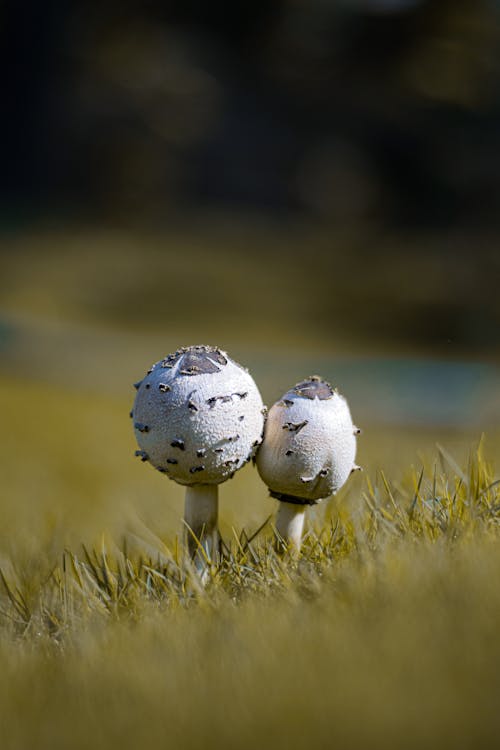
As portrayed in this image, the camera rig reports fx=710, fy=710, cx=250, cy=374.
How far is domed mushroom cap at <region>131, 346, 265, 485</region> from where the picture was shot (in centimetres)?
168

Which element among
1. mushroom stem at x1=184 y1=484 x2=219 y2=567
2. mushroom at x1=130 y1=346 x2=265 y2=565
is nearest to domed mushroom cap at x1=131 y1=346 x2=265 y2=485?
mushroom at x1=130 y1=346 x2=265 y2=565

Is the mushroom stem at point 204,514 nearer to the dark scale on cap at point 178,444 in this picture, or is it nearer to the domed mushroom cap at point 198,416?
the domed mushroom cap at point 198,416

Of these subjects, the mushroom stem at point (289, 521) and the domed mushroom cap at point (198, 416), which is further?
the mushroom stem at point (289, 521)

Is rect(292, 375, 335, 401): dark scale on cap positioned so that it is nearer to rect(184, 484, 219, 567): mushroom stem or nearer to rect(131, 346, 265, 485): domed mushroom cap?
rect(131, 346, 265, 485): domed mushroom cap

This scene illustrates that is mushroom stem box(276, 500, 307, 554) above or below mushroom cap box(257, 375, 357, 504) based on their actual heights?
below

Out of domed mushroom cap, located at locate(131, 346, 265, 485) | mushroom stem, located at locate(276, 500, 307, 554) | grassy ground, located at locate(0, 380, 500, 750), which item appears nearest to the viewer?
grassy ground, located at locate(0, 380, 500, 750)

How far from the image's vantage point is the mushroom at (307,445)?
172 cm

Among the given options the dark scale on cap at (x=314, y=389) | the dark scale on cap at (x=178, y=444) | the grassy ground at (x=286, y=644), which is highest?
the dark scale on cap at (x=314, y=389)

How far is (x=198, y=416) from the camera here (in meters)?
1.67

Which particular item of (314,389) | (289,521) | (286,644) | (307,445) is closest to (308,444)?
(307,445)

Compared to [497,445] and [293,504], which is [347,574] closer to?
[293,504]

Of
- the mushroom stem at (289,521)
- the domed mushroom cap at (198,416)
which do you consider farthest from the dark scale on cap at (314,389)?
the mushroom stem at (289,521)

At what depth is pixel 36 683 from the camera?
120cm

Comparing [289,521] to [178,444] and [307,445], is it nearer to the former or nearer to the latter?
[307,445]
